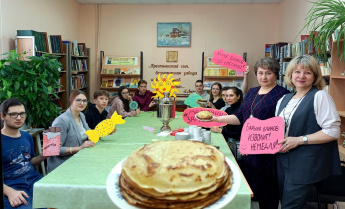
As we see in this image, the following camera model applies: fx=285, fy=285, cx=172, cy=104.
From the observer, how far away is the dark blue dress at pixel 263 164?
194 cm

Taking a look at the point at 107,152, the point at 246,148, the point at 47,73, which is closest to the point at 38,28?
the point at 47,73

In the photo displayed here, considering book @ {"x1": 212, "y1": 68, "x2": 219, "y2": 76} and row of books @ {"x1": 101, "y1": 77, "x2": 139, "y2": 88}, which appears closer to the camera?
book @ {"x1": 212, "y1": 68, "x2": 219, "y2": 76}

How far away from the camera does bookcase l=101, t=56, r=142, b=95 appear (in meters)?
6.60

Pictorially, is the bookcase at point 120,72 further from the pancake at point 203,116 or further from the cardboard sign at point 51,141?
the cardboard sign at point 51,141

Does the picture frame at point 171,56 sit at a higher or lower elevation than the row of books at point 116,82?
higher

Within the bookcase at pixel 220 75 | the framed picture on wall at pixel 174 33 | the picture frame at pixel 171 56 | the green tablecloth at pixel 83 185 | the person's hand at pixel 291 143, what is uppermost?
the framed picture on wall at pixel 174 33

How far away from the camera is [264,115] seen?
6.34ft

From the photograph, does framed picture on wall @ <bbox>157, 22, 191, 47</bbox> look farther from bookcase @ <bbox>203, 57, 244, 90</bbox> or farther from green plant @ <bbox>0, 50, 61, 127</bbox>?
green plant @ <bbox>0, 50, 61, 127</bbox>

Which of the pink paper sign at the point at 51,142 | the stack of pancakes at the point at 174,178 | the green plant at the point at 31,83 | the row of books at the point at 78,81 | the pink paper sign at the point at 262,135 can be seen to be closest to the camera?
the stack of pancakes at the point at 174,178

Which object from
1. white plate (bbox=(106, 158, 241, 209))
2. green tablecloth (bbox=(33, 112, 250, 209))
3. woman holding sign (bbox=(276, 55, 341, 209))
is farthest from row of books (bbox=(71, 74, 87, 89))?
white plate (bbox=(106, 158, 241, 209))

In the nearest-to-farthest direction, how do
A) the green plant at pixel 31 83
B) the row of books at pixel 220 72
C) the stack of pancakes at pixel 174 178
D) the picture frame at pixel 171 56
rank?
the stack of pancakes at pixel 174 178
the green plant at pixel 31 83
the row of books at pixel 220 72
the picture frame at pixel 171 56

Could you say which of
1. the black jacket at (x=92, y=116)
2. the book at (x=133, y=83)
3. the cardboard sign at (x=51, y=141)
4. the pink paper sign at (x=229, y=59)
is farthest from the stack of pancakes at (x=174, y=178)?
the book at (x=133, y=83)

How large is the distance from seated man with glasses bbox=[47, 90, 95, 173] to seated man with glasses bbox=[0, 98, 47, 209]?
0.18 meters

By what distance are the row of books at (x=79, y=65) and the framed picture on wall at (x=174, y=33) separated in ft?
5.92
